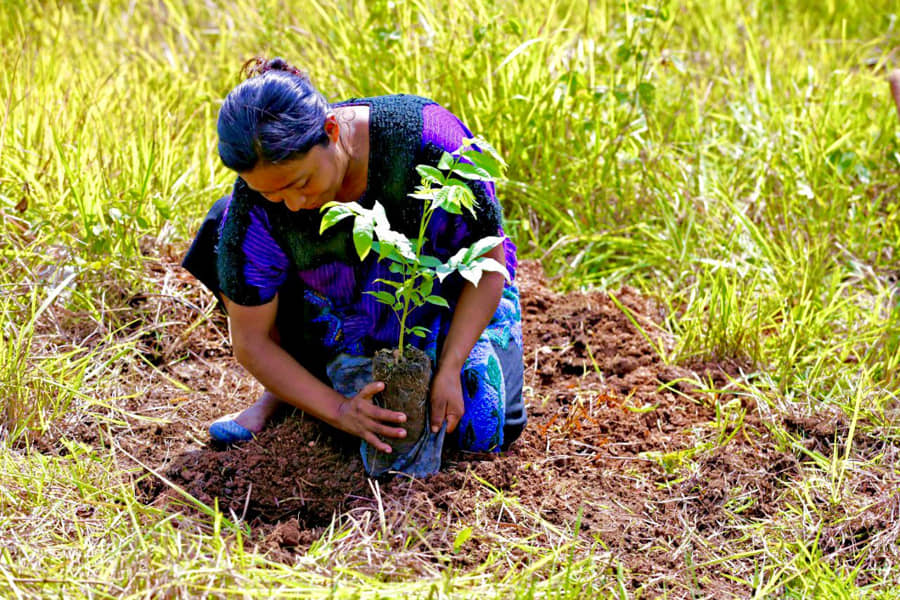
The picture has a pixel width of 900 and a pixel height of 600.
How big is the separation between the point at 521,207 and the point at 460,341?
4.19ft

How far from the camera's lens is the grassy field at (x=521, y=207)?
6.65ft

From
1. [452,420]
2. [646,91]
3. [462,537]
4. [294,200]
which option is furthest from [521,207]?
[462,537]

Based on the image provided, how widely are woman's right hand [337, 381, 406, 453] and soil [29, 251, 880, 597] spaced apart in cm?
11

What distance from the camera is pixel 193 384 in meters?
2.73

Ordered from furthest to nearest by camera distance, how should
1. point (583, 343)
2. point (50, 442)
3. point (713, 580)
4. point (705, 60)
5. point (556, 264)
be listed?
point (705, 60)
point (556, 264)
point (583, 343)
point (50, 442)
point (713, 580)

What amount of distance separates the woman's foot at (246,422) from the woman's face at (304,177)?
2.03ft

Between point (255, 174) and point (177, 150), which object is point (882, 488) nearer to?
point (255, 174)

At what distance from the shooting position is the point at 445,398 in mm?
2229

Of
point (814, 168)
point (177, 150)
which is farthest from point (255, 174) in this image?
point (814, 168)

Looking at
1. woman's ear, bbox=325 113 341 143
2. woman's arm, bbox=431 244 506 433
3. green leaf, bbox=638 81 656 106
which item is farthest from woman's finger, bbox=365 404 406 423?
green leaf, bbox=638 81 656 106

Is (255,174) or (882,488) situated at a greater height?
(255,174)

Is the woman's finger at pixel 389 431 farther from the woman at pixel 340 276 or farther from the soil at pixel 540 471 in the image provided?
the soil at pixel 540 471

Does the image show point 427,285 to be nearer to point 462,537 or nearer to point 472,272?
point 472,272

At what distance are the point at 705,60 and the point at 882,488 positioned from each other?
2.34 metres
